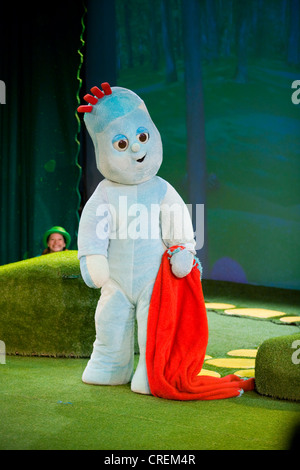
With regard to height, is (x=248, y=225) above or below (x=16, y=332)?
above

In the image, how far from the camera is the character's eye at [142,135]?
2.64m

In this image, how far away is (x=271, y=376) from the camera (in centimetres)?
243

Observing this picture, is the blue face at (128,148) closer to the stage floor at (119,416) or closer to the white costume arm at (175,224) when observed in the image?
the white costume arm at (175,224)

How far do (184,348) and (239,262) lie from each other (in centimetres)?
315

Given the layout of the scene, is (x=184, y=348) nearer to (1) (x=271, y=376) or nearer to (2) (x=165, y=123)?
(1) (x=271, y=376)

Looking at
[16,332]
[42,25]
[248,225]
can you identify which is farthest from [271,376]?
[42,25]

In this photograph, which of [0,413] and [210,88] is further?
[210,88]

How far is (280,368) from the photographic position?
2.39 metres

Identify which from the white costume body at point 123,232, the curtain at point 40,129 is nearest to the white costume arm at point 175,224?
the white costume body at point 123,232

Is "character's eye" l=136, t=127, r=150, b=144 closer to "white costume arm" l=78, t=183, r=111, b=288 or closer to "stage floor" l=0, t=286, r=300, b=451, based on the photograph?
"white costume arm" l=78, t=183, r=111, b=288

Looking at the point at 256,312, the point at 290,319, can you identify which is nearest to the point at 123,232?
the point at 290,319

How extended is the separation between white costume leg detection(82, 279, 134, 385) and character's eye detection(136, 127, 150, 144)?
22.5 inches

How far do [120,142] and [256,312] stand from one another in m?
2.10

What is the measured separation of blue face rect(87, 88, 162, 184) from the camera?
2617mm
